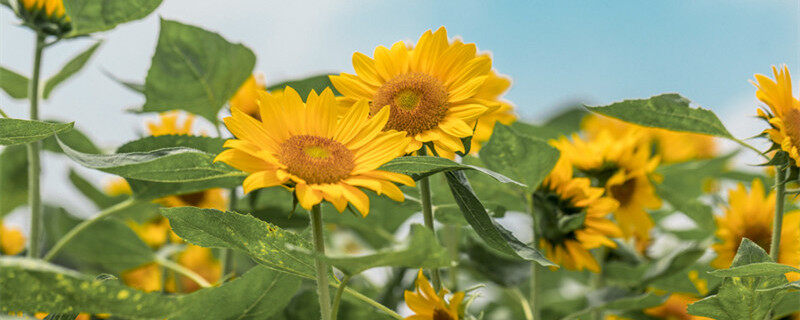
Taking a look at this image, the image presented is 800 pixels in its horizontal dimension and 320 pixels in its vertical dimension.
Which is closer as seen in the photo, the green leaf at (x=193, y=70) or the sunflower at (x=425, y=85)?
the sunflower at (x=425, y=85)

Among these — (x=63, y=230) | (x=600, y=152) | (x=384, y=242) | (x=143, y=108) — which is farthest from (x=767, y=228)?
(x=63, y=230)

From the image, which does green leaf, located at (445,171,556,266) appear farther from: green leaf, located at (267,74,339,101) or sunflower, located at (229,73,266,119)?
sunflower, located at (229,73,266,119)

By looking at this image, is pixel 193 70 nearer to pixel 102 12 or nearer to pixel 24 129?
pixel 102 12

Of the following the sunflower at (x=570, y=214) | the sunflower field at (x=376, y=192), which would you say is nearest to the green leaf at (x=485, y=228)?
the sunflower field at (x=376, y=192)

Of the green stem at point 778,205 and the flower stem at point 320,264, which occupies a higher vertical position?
the green stem at point 778,205

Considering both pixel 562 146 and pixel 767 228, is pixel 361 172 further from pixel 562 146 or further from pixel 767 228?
pixel 767 228

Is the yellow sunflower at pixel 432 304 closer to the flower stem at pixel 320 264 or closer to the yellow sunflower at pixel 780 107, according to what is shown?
the flower stem at pixel 320 264
